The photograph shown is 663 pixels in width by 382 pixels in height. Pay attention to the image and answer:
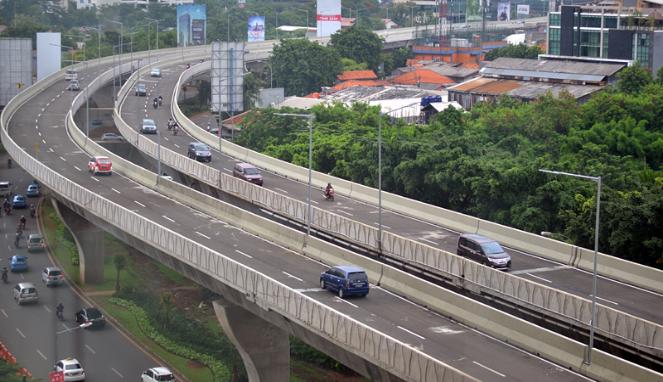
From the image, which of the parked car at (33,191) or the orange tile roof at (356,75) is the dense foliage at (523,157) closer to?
the parked car at (33,191)

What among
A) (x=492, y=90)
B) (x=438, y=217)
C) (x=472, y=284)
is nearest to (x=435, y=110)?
(x=492, y=90)

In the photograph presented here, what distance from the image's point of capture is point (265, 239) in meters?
24.5

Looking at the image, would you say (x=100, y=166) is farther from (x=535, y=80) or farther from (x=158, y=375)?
(x=535, y=80)

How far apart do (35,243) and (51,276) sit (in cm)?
474

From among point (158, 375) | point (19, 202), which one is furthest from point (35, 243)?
point (158, 375)

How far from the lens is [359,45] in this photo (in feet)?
223

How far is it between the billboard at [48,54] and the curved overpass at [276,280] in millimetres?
14566

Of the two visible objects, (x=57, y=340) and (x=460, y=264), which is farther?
(x=460, y=264)

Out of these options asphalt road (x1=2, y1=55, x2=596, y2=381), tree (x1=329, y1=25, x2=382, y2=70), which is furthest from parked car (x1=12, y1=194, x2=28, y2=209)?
tree (x1=329, y1=25, x2=382, y2=70)

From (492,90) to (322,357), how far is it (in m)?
26.4

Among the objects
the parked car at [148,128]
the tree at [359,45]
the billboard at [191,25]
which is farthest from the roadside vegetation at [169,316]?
the billboard at [191,25]

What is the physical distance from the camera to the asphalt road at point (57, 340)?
21531 millimetres

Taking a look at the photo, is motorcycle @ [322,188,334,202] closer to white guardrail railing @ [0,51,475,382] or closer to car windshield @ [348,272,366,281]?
white guardrail railing @ [0,51,475,382]

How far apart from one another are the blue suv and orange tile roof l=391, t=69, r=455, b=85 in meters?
39.2
